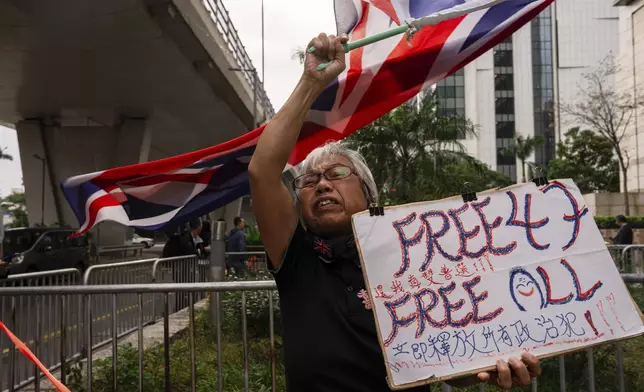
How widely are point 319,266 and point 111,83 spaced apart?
20974 mm

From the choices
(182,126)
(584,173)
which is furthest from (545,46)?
(182,126)

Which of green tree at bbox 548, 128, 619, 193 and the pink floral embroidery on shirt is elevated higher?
green tree at bbox 548, 128, 619, 193

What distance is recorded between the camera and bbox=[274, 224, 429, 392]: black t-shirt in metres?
1.96

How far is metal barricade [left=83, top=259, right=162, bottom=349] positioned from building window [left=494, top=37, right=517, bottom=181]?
248 ft

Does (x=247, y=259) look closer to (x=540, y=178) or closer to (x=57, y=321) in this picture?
(x=57, y=321)

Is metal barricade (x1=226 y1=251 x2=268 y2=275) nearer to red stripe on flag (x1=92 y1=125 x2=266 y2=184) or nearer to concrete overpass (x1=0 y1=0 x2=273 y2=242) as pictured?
concrete overpass (x1=0 y1=0 x2=273 y2=242)

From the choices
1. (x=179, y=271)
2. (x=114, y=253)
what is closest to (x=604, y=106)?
(x=114, y=253)

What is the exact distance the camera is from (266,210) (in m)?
2.07

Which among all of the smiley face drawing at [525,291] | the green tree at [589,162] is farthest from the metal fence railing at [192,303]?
the green tree at [589,162]

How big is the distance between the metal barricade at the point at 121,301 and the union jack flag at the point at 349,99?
83.3 inches

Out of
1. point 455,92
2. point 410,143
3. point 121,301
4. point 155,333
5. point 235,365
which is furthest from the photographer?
point 455,92

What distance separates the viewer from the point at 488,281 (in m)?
2.12

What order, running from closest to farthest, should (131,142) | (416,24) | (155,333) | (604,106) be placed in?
(416,24) → (155,333) → (131,142) → (604,106)

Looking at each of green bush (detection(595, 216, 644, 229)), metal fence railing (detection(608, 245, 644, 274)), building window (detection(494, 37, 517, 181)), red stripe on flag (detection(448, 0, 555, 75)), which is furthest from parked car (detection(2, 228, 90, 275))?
building window (detection(494, 37, 517, 181))
